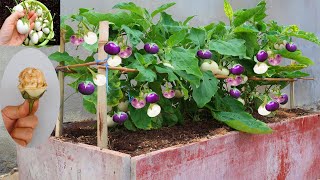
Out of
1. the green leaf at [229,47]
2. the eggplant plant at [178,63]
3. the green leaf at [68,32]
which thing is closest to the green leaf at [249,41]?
the eggplant plant at [178,63]

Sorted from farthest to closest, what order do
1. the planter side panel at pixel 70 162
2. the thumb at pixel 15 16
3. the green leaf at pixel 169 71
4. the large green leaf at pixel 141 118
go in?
the large green leaf at pixel 141 118 → the green leaf at pixel 169 71 → the thumb at pixel 15 16 → the planter side panel at pixel 70 162

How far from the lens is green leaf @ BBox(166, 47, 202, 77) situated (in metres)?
1.69

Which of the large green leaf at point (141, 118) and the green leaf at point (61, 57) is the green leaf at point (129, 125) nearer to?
the large green leaf at point (141, 118)

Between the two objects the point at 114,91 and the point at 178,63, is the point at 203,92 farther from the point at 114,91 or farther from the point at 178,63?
the point at 114,91

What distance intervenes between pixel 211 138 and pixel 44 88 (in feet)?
2.30

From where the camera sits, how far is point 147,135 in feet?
5.87

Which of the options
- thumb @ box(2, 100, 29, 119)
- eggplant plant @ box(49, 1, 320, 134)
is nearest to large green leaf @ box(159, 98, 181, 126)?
eggplant plant @ box(49, 1, 320, 134)

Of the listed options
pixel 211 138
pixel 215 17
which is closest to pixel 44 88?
pixel 211 138

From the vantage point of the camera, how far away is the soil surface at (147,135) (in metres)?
1.62

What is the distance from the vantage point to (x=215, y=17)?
3020 mm

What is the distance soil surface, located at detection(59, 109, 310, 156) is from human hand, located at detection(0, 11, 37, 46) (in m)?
0.40

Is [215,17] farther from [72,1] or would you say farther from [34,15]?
[34,15]

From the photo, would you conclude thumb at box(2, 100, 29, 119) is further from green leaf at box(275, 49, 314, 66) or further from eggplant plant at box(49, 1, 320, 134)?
green leaf at box(275, 49, 314, 66)

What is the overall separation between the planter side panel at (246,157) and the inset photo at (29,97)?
0.29 meters
